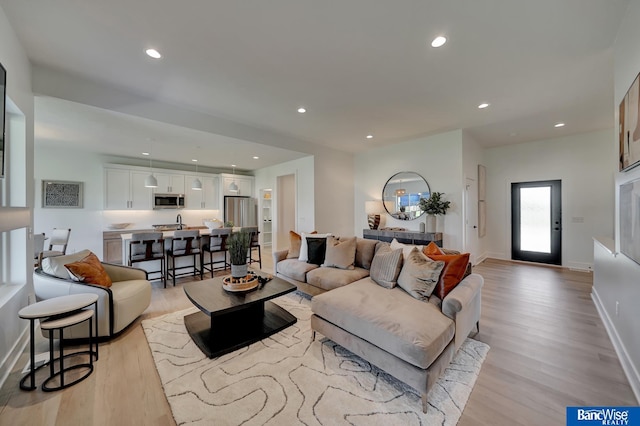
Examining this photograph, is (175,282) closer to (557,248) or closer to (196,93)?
(196,93)

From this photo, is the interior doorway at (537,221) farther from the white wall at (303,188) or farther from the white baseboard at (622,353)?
the white wall at (303,188)

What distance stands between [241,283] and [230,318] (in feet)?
1.47

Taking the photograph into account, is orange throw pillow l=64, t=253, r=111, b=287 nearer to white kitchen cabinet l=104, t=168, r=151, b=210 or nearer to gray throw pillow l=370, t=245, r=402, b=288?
gray throw pillow l=370, t=245, r=402, b=288

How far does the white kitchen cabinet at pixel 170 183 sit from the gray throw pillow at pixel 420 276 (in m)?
6.72

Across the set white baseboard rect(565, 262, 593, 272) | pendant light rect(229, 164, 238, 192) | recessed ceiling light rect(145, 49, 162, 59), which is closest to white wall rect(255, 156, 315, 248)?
pendant light rect(229, 164, 238, 192)

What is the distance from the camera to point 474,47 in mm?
2383

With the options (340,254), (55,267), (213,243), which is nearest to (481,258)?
(340,254)

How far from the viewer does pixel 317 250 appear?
3.87m

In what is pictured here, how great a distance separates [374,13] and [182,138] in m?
3.95

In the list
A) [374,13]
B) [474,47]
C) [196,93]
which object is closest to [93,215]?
[196,93]

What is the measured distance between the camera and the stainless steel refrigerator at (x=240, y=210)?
7734 millimetres

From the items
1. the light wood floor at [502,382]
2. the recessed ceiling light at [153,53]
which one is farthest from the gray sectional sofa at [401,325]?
the recessed ceiling light at [153,53]

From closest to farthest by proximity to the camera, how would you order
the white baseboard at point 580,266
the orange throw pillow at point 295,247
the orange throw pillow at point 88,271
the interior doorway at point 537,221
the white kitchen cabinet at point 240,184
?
the orange throw pillow at point 88,271
the orange throw pillow at point 295,247
the white baseboard at point 580,266
the interior doorway at point 537,221
the white kitchen cabinet at point 240,184

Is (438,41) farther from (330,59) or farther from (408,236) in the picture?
(408,236)
